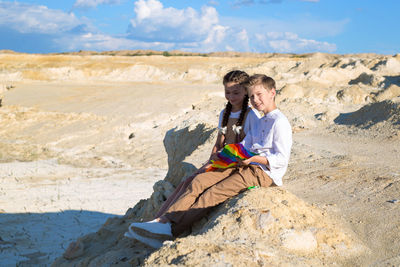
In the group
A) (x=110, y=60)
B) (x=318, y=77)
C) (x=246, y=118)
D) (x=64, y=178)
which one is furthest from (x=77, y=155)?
(x=110, y=60)

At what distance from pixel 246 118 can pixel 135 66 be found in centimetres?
2437

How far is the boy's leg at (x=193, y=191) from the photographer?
3.18 m

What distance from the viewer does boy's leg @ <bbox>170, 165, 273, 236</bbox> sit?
10.5 feet

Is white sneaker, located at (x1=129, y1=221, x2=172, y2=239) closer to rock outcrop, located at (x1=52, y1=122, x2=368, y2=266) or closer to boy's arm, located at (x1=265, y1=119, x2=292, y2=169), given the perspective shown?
rock outcrop, located at (x1=52, y1=122, x2=368, y2=266)

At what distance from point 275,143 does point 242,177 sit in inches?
14.6

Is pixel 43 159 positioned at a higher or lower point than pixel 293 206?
lower

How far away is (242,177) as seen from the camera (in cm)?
335

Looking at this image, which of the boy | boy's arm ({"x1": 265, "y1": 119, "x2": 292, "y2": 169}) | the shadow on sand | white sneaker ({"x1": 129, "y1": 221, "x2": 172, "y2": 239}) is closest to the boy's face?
the boy

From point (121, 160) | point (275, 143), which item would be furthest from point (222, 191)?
point (121, 160)

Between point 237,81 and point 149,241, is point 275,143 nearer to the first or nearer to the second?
point 237,81

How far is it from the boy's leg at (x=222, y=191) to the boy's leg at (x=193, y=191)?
2cm

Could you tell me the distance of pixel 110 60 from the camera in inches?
1254

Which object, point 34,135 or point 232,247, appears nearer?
point 232,247

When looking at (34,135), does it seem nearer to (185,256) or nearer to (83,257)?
(83,257)
